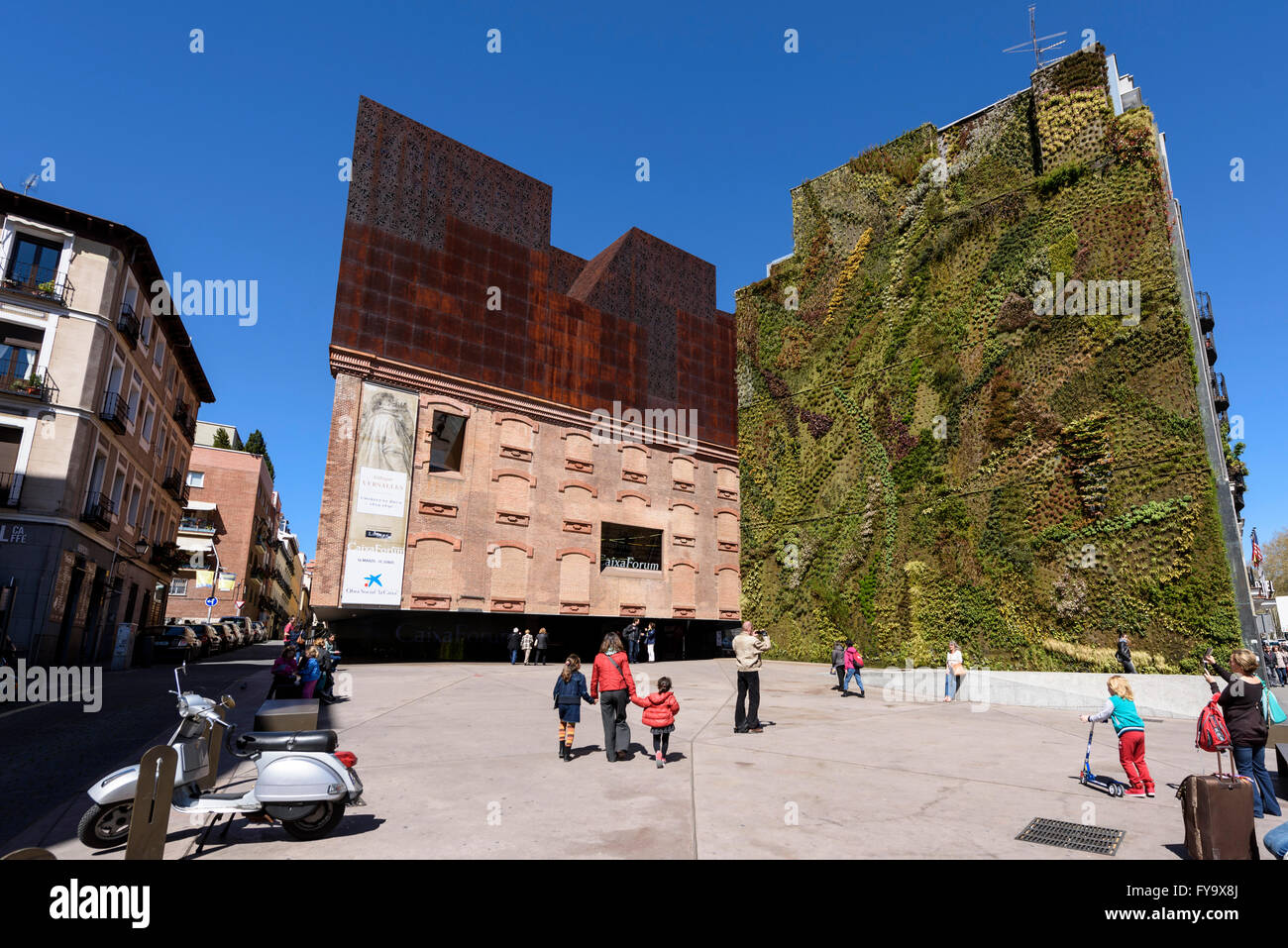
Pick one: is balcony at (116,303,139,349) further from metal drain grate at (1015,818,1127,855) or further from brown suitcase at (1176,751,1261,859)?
brown suitcase at (1176,751,1261,859)

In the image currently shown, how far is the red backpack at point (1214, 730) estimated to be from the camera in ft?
24.8

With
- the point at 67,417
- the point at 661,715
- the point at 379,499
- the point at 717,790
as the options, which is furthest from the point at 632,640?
the point at 67,417

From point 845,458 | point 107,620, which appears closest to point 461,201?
point 845,458

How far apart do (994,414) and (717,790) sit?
2406cm

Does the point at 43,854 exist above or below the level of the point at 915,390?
below

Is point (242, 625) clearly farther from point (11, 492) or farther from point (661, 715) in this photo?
point (661, 715)

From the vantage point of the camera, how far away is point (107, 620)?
30.2 meters

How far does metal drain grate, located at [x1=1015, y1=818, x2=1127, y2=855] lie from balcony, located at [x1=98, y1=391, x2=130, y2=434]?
32.0 meters

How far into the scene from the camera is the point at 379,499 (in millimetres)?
27734

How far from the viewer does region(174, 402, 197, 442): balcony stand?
39750mm
